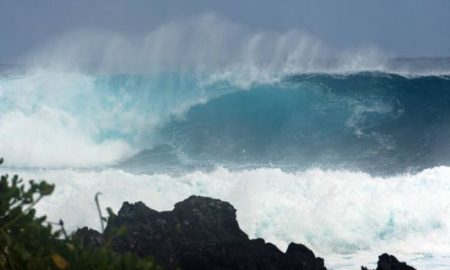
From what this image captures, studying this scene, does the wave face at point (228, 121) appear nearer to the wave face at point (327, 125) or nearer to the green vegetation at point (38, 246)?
the wave face at point (327, 125)

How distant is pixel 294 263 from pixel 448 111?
75.2 ft

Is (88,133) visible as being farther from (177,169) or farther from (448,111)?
(448,111)

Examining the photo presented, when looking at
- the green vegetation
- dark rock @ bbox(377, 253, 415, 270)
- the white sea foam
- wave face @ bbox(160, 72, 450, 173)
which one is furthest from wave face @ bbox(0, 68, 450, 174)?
the green vegetation

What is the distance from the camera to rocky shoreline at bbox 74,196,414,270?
7.09m

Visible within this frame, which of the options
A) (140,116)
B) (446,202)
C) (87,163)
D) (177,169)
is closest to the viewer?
(446,202)

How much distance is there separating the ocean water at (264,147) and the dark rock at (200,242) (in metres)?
4.14

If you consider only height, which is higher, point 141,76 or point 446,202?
point 141,76

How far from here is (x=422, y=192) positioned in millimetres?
16297

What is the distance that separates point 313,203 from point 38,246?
12.2m

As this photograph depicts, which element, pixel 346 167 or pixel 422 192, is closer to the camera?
pixel 422 192

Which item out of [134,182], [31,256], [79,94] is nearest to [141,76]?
[79,94]

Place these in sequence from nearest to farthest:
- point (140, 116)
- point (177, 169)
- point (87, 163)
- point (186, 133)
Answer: point (177, 169), point (87, 163), point (186, 133), point (140, 116)

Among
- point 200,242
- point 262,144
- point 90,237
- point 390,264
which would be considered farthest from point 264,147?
point 390,264

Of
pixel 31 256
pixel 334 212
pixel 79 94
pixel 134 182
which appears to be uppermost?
pixel 79 94
